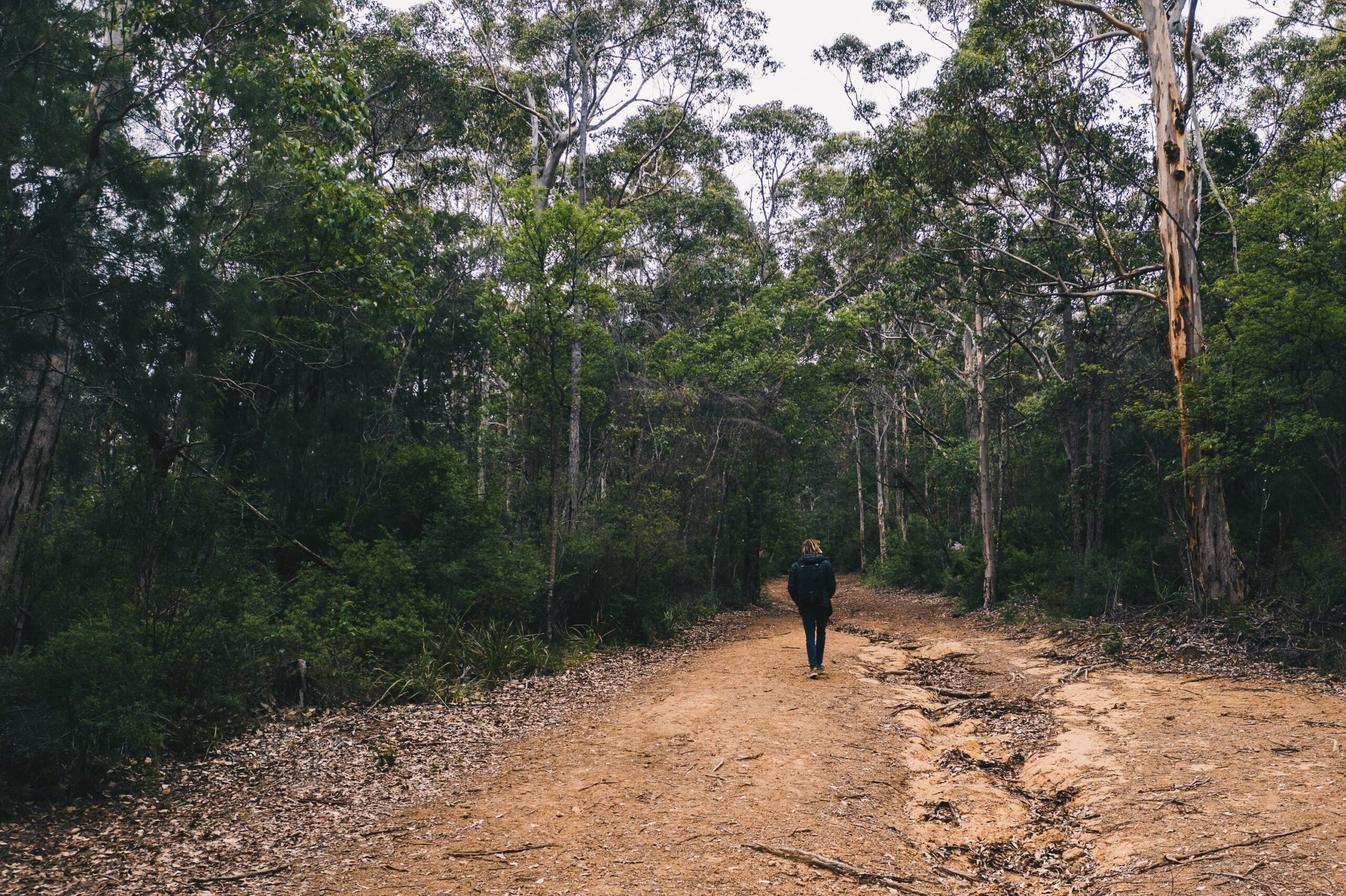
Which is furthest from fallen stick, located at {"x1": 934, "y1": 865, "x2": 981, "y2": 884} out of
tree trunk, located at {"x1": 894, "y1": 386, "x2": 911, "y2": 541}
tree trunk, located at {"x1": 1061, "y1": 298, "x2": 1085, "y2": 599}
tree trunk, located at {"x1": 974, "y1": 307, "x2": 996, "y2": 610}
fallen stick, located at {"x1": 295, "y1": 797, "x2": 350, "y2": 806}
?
tree trunk, located at {"x1": 894, "y1": 386, "x2": 911, "y2": 541}

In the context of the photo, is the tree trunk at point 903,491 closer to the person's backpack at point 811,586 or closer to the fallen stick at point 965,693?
the fallen stick at point 965,693

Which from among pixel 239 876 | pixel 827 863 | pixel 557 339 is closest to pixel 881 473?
pixel 557 339

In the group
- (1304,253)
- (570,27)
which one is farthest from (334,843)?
(570,27)

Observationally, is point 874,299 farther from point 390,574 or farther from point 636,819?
point 636,819

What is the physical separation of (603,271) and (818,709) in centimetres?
887

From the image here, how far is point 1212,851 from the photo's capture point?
412cm

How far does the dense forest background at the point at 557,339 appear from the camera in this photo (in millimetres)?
6270

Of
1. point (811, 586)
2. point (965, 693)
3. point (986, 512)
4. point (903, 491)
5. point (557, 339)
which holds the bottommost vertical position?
point (965, 693)

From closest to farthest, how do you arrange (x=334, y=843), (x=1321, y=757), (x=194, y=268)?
1. (x=334, y=843)
2. (x=1321, y=757)
3. (x=194, y=268)

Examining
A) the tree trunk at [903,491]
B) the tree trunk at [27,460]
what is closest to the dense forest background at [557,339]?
the tree trunk at [27,460]

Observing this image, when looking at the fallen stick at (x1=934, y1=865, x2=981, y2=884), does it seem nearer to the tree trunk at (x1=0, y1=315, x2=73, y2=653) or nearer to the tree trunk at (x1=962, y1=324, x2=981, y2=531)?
the tree trunk at (x1=0, y1=315, x2=73, y2=653)

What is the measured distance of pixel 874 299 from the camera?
756 inches

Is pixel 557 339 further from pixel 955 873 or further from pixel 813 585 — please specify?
pixel 955 873

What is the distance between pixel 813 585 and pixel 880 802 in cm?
406
